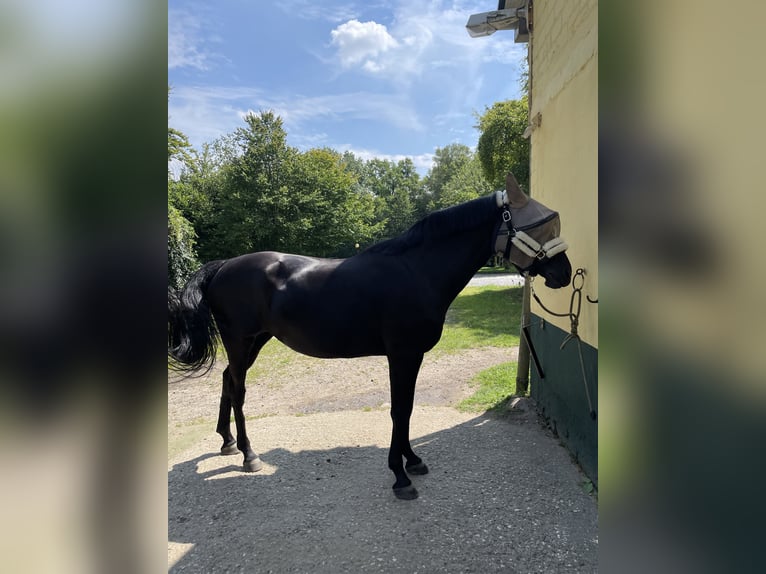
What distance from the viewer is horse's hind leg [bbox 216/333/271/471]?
11.3 feet

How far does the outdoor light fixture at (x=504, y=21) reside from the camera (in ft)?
16.3

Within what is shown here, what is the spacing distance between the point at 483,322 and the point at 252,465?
8.07 metres

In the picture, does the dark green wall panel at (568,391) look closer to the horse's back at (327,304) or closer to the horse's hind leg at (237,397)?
the horse's back at (327,304)

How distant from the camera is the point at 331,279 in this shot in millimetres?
3174

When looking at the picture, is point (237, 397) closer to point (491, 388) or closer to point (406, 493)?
point (406, 493)

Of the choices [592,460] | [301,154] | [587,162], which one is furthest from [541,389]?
[301,154]

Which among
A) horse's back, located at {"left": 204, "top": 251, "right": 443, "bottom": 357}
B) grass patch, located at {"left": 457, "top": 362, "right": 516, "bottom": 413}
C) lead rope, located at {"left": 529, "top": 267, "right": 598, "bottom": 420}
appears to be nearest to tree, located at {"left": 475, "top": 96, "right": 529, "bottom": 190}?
grass patch, located at {"left": 457, "top": 362, "right": 516, "bottom": 413}

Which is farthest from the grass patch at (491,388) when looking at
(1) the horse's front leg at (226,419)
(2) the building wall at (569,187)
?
(1) the horse's front leg at (226,419)

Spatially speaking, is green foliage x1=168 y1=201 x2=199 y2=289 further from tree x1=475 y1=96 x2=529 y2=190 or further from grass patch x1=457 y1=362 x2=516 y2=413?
tree x1=475 y1=96 x2=529 y2=190

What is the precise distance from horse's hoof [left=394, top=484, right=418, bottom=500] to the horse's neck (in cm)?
141
